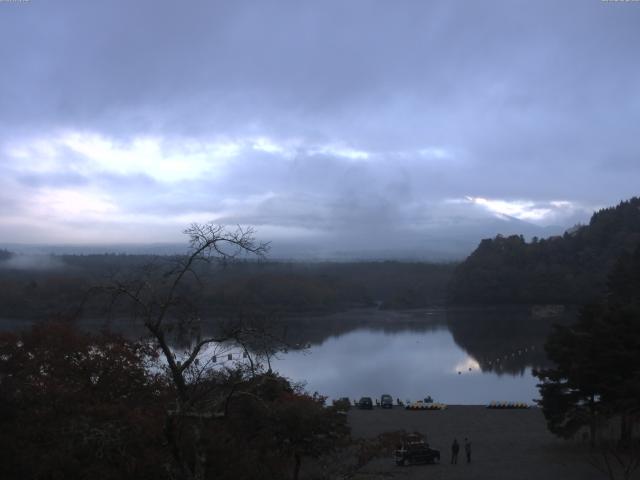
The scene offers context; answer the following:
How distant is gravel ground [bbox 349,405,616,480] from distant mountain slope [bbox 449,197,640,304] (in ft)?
100

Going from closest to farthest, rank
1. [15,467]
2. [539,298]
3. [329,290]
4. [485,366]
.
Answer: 1. [15,467]
2. [485,366]
3. [539,298]
4. [329,290]

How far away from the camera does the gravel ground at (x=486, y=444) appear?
320 inches

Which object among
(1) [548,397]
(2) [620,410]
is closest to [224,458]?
(2) [620,410]

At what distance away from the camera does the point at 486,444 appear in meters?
10.4

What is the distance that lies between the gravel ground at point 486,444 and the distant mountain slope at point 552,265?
30.5 metres

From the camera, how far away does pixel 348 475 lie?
12.6ft

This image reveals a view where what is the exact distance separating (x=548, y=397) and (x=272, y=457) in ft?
19.6

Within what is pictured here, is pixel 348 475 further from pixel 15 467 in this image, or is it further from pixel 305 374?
pixel 305 374

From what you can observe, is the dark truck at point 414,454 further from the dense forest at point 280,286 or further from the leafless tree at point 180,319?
the dense forest at point 280,286

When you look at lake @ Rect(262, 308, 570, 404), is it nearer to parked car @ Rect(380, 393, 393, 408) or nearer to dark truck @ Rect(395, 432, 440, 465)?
parked car @ Rect(380, 393, 393, 408)

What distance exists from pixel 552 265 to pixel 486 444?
37502 millimetres

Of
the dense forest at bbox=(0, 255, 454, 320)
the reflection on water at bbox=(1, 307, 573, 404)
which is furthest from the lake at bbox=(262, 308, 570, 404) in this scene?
the dense forest at bbox=(0, 255, 454, 320)

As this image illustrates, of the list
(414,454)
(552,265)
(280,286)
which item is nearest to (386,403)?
(414,454)

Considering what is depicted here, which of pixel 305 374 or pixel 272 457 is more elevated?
pixel 272 457
